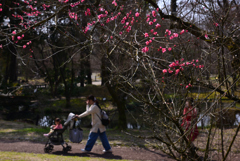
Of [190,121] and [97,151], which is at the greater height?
[190,121]

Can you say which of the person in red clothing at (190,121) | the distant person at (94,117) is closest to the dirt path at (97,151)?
the distant person at (94,117)

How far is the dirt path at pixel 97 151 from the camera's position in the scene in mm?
7441

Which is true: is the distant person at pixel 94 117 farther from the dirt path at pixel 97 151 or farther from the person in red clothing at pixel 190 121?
the person in red clothing at pixel 190 121

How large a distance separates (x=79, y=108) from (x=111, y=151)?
17.7 meters

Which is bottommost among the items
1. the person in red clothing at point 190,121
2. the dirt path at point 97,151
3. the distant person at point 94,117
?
the dirt path at point 97,151

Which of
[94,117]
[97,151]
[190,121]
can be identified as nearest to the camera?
[190,121]

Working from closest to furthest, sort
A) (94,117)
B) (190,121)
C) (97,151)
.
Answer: (190,121) → (94,117) → (97,151)

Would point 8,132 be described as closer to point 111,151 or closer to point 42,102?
point 111,151

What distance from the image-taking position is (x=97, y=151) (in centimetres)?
794

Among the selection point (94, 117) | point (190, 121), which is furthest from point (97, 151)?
point (190, 121)

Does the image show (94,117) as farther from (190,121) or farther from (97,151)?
(190,121)

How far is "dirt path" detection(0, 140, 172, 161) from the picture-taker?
744 centimetres

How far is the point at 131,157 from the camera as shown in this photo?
24.6 feet

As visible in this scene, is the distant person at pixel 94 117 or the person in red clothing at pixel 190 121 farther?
the distant person at pixel 94 117
